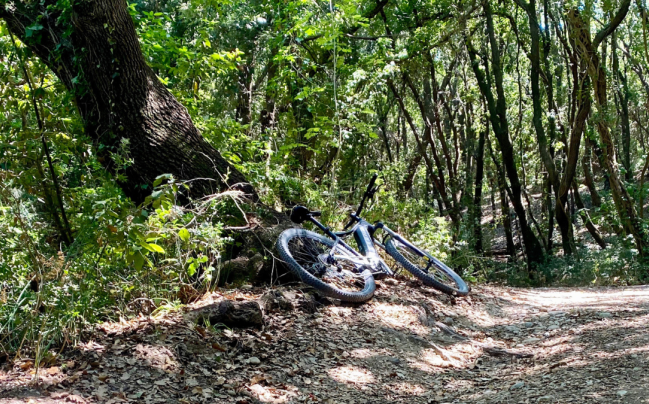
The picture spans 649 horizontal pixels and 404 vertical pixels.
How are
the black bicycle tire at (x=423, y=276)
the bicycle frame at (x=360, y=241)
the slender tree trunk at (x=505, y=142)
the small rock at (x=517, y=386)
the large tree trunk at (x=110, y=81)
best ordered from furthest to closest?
the slender tree trunk at (x=505, y=142)
the black bicycle tire at (x=423, y=276)
the bicycle frame at (x=360, y=241)
the large tree trunk at (x=110, y=81)
the small rock at (x=517, y=386)

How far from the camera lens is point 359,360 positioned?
5.00m

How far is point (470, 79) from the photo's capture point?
23391 mm

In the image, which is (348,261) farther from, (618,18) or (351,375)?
(618,18)

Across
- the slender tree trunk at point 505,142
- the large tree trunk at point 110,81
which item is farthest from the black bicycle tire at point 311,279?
the slender tree trunk at point 505,142

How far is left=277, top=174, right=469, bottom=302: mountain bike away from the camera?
230 inches

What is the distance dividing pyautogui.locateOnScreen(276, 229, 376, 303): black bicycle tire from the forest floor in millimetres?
142

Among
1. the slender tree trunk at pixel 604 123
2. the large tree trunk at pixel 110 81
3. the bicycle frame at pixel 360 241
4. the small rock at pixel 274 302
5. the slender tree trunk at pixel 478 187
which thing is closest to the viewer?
the small rock at pixel 274 302

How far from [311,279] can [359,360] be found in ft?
3.41

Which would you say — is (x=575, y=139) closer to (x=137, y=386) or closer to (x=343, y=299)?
(x=343, y=299)

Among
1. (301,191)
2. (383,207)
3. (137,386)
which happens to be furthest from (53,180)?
(383,207)

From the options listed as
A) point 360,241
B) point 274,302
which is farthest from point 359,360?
point 360,241

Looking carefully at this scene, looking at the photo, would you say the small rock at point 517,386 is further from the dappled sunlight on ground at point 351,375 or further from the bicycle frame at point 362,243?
the bicycle frame at point 362,243

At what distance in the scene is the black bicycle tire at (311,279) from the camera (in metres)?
5.67

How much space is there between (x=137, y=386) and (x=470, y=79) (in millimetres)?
22059
